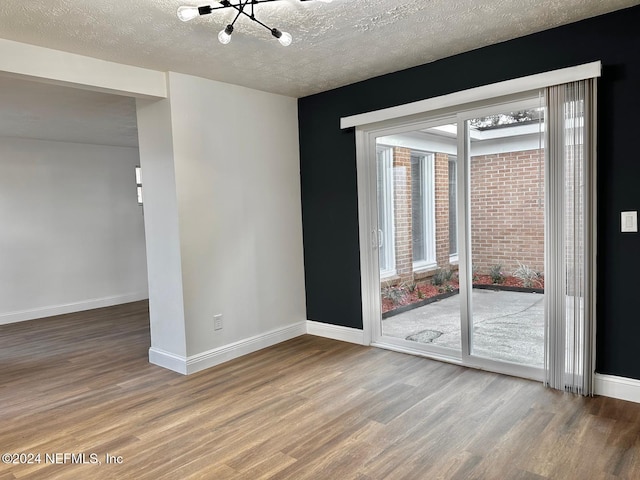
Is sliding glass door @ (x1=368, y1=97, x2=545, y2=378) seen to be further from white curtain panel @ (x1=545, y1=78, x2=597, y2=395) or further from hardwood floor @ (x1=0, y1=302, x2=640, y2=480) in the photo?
hardwood floor @ (x1=0, y1=302, x2=640, y2=480)

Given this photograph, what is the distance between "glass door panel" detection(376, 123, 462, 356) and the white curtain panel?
789 mm

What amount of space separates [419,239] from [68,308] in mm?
5269

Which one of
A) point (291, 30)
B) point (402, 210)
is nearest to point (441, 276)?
point (402, 210)

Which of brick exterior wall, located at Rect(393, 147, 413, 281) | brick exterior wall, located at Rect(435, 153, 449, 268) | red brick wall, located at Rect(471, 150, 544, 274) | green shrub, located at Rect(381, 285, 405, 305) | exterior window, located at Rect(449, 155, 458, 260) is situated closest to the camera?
red brick wall, located at Rect(471, 150, 544, 274)

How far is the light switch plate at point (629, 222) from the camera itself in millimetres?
2791

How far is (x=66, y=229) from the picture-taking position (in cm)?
642

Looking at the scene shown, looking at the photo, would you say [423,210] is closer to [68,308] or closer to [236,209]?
[236,209]

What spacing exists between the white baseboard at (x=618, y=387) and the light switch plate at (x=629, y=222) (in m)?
0.98

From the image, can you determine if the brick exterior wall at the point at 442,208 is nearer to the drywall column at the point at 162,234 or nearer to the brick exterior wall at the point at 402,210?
the brick exterior wall at the point at 402,210

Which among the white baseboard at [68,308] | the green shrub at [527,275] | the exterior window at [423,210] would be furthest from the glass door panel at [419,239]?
the white baseboard at [68,308]

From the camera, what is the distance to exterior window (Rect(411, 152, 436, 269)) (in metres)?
3.89

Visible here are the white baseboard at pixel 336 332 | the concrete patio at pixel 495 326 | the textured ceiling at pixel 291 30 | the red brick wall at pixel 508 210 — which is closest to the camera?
the textured ceiling at pixel 291 30

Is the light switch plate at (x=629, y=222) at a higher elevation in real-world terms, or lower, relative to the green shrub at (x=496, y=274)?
higher

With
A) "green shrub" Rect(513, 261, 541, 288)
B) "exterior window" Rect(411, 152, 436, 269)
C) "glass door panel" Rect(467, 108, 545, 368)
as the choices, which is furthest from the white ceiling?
"green shrub" Rect(513, 261, 541, 288)
